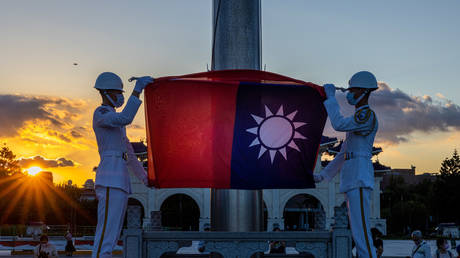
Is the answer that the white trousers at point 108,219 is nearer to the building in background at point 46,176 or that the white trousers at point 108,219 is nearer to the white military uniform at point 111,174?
the white military uniform at point 111,174

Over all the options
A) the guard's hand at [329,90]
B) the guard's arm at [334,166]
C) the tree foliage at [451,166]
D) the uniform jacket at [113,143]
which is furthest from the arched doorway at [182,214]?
the guard's hand at [329,90]

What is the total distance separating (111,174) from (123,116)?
0.67 meters

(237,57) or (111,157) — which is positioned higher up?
(237,57)

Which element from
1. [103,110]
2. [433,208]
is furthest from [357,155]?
[433,208]

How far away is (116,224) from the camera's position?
623 centimetres

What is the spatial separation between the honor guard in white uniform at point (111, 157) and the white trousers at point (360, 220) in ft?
8.41

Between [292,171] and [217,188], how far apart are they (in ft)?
3.29

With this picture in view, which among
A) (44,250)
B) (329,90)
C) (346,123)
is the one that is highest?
(329,90)

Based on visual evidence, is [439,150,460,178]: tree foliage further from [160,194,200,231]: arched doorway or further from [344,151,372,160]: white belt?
[344,151,372,160]: white belt

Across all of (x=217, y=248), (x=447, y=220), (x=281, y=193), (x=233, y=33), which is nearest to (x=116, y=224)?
(x=217, y=248)

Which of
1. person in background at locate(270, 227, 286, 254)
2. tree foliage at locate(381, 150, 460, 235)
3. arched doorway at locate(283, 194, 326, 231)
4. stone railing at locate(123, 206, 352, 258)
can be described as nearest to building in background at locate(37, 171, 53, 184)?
arched doorway at locate(283, 194, 326, 231)

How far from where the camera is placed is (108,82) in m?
6.61

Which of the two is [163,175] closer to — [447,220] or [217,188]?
[217,188]

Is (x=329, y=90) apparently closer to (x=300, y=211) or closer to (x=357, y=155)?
(x=357, y=155)
